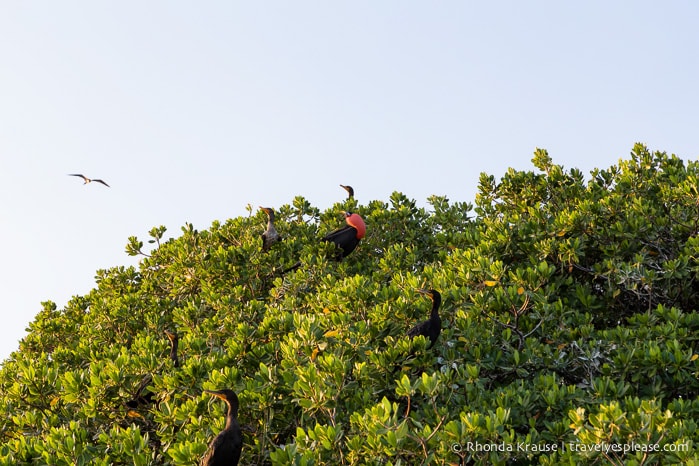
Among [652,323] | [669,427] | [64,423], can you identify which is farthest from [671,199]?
[64,423]

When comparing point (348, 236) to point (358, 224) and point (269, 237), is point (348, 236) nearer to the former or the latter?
point (358, 224)

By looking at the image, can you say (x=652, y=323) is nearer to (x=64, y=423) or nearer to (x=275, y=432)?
(x=275, y=432)

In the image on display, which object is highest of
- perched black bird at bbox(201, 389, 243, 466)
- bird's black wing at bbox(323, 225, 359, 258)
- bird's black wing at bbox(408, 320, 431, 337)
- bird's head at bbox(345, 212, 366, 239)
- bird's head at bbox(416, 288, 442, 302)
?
bird's head at bbox(345, 212, 366, 239)

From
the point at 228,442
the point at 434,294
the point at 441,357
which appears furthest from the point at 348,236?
the point at 228,442

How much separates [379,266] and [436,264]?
1.10m

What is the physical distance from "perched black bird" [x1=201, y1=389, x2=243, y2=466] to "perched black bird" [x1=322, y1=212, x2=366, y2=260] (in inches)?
244

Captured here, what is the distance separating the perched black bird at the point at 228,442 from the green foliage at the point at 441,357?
7.7 inches

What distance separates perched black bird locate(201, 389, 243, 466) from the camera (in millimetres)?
7188

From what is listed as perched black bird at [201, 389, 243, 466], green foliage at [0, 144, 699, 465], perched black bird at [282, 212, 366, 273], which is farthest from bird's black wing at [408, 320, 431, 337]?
perched black bird at [282, 212, 366, 273]

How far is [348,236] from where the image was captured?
1366cm

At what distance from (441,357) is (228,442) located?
2573 mm

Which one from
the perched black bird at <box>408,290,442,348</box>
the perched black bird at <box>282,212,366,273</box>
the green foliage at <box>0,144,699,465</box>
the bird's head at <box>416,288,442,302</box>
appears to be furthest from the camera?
the perched black bird at <box>282,212,366,273</box>

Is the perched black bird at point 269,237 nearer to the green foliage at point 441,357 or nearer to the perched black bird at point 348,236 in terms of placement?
the green foliage at point 441,357

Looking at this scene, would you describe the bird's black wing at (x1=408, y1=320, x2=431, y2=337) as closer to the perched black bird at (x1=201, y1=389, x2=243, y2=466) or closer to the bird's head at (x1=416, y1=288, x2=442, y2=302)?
the bird's head at (x1=416, y1=288, x2=442, y2=302)
